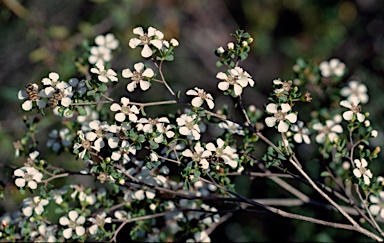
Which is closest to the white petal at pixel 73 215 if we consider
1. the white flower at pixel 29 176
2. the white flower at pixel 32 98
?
the white flower at pixel 29 176

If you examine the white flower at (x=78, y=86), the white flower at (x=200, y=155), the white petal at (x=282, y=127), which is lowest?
the white flower at (x=78, y=86)

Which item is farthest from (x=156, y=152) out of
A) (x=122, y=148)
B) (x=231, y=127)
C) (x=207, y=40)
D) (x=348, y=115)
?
(x=207, y=40)

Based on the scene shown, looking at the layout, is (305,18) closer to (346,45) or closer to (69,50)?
(346,45)

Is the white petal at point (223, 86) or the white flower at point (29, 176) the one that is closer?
the white petal at point (223, 86)

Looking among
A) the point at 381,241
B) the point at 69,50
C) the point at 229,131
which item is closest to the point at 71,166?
the point at 69,50

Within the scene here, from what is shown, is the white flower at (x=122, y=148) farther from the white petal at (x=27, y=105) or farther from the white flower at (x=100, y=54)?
the white flower at (x=100, y=54)

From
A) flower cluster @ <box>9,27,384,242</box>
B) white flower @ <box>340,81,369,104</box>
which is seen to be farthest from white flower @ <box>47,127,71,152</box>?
white flower @ <box>340,81,369,104</box>

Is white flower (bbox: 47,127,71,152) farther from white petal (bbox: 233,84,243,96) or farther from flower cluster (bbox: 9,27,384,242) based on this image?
A: white petal (bbox: 233,84,243,96)
